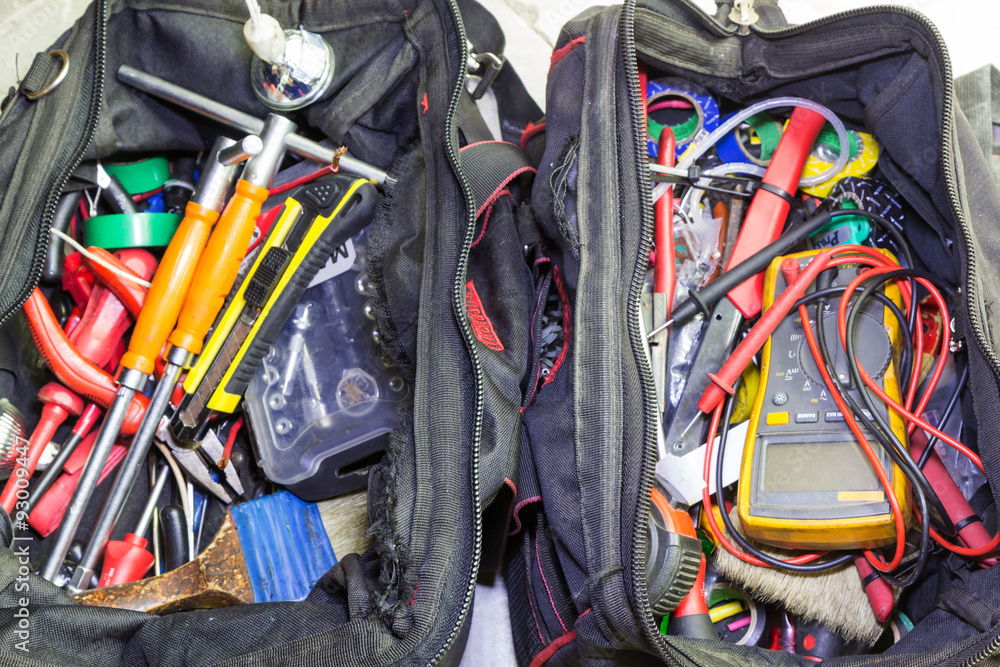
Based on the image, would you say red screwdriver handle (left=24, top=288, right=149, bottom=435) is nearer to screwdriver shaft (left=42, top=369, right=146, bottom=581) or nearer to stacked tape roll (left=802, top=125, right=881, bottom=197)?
screwdriver shaft (left=42, top=369, right=146, bottom=581)

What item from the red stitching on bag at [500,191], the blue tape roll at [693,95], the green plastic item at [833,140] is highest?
the blue tape roll at [693,95]

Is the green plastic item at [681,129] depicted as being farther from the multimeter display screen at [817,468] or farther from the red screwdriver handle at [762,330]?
the multimeter display screen at [817,468]

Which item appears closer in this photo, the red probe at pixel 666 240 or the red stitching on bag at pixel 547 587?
the red stitching on bag at pixel 547 587

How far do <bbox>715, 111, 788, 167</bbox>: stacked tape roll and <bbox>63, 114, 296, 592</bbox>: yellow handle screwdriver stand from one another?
1.99ft

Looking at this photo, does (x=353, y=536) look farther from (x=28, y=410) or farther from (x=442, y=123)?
(x=442, y=123)

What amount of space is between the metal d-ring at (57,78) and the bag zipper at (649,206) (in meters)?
0.65

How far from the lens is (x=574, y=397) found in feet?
2.78

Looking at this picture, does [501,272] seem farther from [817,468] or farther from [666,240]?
[817,468]

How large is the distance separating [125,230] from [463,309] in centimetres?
50

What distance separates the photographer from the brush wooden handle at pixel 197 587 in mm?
947

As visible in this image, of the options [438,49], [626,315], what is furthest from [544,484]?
[438,49]

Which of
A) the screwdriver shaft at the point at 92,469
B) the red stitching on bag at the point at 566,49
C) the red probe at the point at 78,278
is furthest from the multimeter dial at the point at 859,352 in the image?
the red probe at the point at 78,278

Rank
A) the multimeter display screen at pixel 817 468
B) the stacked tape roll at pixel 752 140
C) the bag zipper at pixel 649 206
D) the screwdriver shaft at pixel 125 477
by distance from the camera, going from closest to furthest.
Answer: the bag zipper at pixel 649 206 < the multimeter display screen at pixel 817 468 < the screwdriver shaft at pixel 125 477 < the stacked tape roll at pixel 752 140

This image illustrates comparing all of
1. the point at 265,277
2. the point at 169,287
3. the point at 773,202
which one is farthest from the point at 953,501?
the point at 169,287
